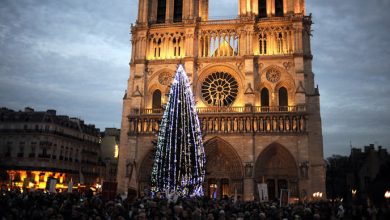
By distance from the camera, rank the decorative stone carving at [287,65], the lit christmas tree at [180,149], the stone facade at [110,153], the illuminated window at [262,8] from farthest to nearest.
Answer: the stone facade at [110,153], the illuminated window at [262,8], the decorative stone carving at [287,65], the lit christmas tree at [180,149]

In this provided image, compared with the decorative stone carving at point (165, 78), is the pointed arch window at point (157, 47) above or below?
above

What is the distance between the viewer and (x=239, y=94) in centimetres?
3362

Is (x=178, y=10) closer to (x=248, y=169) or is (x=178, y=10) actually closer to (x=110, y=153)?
(x=248, y=169)

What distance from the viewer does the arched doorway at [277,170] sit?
30.9 m

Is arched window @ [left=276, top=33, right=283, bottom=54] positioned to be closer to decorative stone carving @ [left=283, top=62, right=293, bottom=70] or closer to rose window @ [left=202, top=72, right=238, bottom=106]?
decorative stone carving @ [left=283, top=62, right=293, bottom=70]

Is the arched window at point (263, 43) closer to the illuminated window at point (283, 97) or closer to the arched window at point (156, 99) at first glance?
the illuminated window at point (283, 97)

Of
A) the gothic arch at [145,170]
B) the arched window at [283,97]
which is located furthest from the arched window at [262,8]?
the gothic arch at [145,170]

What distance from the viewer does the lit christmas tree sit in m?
21.9

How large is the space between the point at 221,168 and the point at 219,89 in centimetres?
700

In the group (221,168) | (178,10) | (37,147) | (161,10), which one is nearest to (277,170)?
(221,168)

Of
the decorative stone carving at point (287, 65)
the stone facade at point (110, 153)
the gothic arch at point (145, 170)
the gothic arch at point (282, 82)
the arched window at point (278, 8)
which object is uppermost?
the arched window at point (278, 8)

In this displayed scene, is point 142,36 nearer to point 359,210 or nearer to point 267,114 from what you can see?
point 267,114

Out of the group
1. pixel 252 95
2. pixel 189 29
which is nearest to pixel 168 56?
pixel 189 29

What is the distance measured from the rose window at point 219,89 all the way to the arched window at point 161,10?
7.78m
